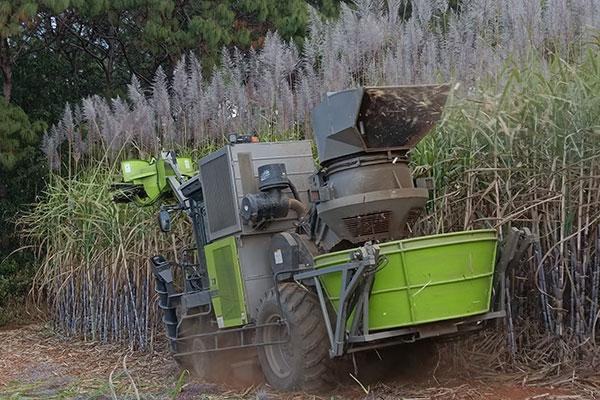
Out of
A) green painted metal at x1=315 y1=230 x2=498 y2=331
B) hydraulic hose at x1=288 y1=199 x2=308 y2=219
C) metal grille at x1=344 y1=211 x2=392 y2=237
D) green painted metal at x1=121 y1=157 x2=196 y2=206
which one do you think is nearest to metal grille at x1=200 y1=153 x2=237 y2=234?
hydraulic hose at x1=288 y1=199 x2=308 y2=219

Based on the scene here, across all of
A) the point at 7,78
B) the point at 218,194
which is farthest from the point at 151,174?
the point at 7,78

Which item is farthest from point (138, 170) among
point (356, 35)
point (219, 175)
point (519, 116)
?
point (519, 116)

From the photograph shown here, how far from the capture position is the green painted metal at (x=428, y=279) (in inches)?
171

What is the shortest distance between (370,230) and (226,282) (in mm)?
1238

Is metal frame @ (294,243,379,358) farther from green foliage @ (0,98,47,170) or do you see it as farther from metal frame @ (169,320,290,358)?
green foliage @ (0,98,47,170)

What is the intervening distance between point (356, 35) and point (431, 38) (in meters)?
0.65

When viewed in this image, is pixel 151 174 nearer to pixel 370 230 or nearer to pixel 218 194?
pixel 218 194

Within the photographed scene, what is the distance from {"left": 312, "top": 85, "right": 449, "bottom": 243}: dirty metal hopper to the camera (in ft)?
15.1

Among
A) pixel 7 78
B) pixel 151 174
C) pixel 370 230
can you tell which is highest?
pixel 7 78

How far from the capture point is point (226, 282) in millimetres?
5531

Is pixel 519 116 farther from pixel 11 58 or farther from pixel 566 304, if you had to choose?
pixel 11 58

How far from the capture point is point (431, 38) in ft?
22.0

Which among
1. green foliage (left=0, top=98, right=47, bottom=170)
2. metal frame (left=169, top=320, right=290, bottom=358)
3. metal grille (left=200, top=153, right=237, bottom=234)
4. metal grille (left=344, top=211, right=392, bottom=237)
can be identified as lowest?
metal frame (left=169, top=320, right=290, bottom=358)

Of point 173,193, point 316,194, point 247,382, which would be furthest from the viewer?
point 173,193
